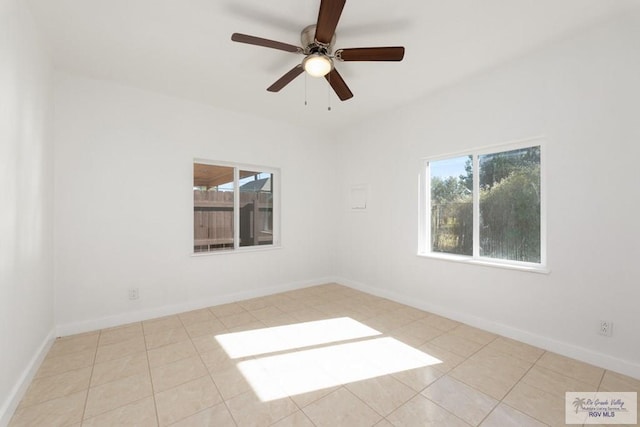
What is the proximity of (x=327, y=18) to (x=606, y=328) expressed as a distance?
320 cm

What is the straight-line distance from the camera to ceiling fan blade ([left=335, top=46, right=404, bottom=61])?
2053mm

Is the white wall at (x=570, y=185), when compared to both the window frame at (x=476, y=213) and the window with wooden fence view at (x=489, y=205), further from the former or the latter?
the window with wooden fence view at (x=489, y=205)

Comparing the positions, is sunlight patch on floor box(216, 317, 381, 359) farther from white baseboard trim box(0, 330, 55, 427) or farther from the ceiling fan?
the ceiling fan

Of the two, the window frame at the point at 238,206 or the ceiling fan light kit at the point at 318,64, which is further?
the window frame at the point at 238,206

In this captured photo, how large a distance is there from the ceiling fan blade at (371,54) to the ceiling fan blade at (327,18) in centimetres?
16

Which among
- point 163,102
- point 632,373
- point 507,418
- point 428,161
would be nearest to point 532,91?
point 428,161

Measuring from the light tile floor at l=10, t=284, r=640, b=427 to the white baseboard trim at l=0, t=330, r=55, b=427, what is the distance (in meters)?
0.05

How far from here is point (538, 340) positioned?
2.63 meters

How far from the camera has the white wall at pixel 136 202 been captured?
2967mm

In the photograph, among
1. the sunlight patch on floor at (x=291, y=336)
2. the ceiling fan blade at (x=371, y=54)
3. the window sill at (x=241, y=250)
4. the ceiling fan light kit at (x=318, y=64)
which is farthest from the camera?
the window sill at (x=241, y=250)

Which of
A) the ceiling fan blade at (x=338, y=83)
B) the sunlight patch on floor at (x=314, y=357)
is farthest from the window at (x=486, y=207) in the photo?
the ceiling fan blade at (x=338, y=83)

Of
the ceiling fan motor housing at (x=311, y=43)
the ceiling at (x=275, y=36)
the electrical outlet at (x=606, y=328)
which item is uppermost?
the ceiling at (x=275, y=36)

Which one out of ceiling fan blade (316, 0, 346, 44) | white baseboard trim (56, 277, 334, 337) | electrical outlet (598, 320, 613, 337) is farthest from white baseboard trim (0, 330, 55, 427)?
electrical outlet (598, 320, 613, 337)

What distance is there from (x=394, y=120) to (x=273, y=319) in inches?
124
